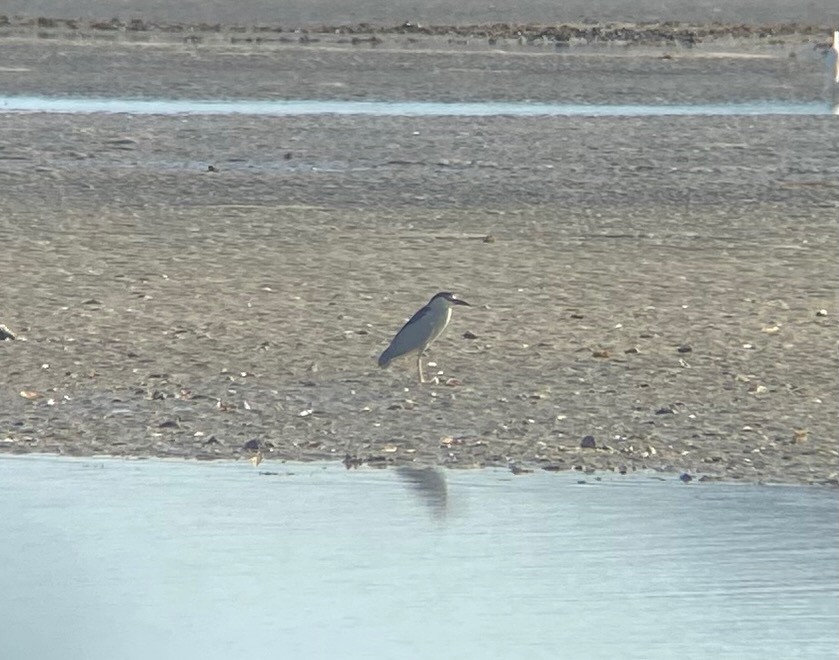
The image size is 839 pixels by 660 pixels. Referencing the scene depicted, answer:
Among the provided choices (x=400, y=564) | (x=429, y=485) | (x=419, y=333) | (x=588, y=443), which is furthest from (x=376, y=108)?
(x=400, y=564)

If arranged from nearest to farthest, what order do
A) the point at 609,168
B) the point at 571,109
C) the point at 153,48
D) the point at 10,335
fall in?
the point at 10,335 < the point at 609,168 < the point at 571,109 < the point at 153,48

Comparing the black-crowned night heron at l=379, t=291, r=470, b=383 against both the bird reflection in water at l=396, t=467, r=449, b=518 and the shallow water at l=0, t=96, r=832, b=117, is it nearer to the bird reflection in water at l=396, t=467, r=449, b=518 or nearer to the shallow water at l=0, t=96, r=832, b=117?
the bird reflection in water at l=396, t=467, r=449, b=518

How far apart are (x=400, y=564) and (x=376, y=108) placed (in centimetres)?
1391

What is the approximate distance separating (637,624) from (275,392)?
3105 mm

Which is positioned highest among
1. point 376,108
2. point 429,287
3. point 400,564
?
point 400,564

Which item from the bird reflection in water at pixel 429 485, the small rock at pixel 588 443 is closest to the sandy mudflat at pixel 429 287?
the small rock at pixel 588 443

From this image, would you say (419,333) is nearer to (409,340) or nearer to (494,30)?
(409,340)

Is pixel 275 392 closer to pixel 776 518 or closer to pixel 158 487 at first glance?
pixel 158 487

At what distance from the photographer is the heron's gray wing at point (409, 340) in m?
8.29

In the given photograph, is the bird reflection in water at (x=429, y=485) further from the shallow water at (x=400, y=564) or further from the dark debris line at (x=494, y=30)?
the dark debris line at (x=494, y=30)

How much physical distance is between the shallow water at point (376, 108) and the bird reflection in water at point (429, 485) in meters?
11.9

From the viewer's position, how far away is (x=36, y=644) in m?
4.98

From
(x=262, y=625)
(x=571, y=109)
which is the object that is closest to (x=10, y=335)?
(x=262, y=625)

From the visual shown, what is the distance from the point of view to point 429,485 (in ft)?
21.6
